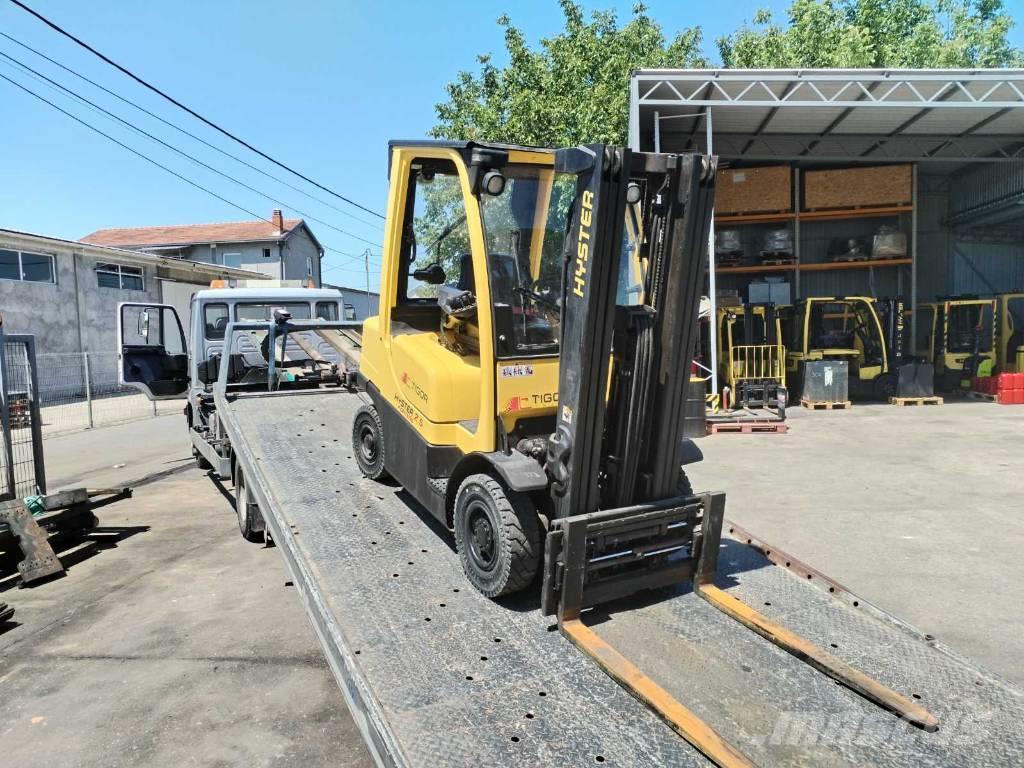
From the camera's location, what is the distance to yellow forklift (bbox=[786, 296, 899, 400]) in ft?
49.1

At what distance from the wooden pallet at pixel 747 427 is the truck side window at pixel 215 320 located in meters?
8.35

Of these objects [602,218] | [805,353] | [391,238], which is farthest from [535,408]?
[805,353]

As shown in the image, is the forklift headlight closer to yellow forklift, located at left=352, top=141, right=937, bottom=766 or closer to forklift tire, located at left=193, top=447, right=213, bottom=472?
yellow forklift, located at left=352, top=141, right=937, bottom=766

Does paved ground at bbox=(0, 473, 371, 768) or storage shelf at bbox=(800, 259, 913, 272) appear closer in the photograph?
paved ground at bbox=(0, 473, 371, 768)

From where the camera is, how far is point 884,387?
628 inches

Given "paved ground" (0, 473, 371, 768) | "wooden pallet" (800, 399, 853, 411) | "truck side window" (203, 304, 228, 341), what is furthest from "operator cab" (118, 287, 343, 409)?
"wooden pallet" (800, 399, 853, 411)

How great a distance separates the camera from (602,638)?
3146 millimetres

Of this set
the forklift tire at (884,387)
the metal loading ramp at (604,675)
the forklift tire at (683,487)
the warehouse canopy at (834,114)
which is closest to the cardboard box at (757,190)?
the warehouse canopy at (834,114)

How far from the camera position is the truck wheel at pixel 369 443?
198 inches

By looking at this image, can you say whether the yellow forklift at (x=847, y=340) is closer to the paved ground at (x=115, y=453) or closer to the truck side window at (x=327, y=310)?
the truck side window at (x=327, y=310)

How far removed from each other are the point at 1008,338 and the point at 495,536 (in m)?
17.4

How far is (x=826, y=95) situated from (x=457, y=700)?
1564 centimetres

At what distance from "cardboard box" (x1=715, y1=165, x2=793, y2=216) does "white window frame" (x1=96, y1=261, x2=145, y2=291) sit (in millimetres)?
19002

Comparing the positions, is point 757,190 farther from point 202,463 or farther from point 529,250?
point 529,250
